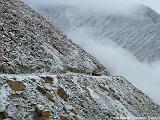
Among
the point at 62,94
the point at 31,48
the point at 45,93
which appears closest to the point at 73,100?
the point at 62,94

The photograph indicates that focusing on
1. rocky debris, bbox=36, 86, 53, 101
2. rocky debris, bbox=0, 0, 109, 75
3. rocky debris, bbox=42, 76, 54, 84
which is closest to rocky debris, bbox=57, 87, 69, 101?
rocky debris, bbox=42, 76, 54, 84

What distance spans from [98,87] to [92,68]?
21.1 feet

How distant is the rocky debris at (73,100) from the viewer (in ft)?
72.1

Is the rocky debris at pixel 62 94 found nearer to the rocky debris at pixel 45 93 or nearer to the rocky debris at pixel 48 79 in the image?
the rocky debris at pixel 48 79

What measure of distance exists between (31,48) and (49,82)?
562 cm

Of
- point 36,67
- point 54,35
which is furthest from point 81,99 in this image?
point 54,35

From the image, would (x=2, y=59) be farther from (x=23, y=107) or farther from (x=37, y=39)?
(x=37, y=39)

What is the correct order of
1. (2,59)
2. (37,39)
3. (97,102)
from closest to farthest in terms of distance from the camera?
(2,59) < (97,102) < (37,39)

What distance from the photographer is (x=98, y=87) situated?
31.8m

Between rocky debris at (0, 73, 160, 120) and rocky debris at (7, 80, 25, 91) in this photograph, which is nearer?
rocky debris at (0, 73, 160, 120)

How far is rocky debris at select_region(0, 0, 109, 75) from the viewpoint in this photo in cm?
2741

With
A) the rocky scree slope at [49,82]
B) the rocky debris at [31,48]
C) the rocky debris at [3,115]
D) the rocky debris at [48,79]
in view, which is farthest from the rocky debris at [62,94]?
the rocky debris at [3,115]

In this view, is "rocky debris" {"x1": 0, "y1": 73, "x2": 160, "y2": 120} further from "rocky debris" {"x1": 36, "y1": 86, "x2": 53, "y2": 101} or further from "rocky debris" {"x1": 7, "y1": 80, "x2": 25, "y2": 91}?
"rocky debris" {"x1": 7, "y1": 80, "x2": 25, "y2": 91}

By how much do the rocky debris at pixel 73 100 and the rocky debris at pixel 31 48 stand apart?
6.19 ft
